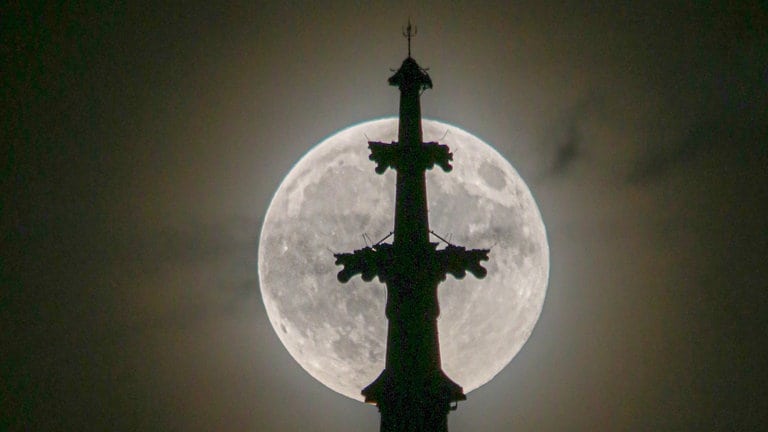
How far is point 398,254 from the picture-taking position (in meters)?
14.9

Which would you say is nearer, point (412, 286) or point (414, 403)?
point (414, 403)

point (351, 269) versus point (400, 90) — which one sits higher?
point (400, 90)

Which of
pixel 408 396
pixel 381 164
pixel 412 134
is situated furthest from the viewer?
pixel 412 134

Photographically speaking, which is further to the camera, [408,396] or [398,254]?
[398,254]

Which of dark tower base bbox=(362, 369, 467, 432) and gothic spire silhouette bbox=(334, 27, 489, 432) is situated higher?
gothic spire silhouette bbox=(334, 27, 489, 432)

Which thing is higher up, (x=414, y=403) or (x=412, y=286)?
(x=412, y=286)

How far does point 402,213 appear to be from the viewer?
16094 millimetres

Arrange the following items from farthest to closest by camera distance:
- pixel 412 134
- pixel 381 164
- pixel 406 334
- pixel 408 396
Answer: pixel 412 134, pixel 381 164, pixel 406 334, pixel 408 396

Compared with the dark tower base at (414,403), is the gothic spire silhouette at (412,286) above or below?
above

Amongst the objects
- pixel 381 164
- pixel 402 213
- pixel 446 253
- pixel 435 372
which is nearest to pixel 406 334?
pixel 435 372

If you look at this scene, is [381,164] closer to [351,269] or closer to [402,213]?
[402,213]

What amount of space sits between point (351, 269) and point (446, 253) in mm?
2234

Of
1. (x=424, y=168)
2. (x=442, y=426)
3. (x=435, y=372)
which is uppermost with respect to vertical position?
(x=424, y=168)

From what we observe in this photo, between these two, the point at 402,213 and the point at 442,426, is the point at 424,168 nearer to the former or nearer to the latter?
the point at 402,213
